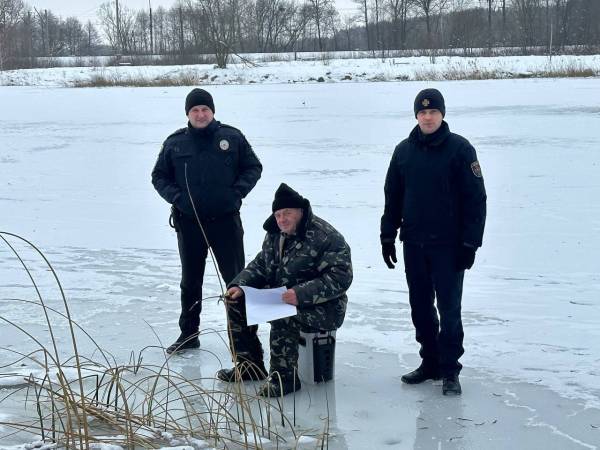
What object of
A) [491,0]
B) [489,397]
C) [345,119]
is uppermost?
[491,0]

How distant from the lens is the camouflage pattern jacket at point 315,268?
4.29 meters

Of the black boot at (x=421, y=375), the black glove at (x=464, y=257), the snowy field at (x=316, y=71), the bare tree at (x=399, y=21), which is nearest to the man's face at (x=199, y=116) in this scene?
the black glove at (x=464, y=257)

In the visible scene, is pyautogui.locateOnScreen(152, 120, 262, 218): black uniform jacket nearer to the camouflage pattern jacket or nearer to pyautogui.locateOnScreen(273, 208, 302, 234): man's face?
the camouflage pattern jacket

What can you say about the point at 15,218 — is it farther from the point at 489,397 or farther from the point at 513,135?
the point at 513,135

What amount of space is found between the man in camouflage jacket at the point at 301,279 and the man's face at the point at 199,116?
A: 84 centimetres

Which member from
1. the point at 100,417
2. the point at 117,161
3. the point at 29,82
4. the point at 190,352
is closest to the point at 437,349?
the point at 190,352

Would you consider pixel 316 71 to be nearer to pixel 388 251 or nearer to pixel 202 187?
pixel 202 187

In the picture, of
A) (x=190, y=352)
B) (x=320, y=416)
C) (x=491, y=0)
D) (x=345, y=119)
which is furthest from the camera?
(x=491, y=0)

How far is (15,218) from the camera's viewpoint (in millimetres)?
9734

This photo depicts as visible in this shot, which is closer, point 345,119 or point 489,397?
point 489,397

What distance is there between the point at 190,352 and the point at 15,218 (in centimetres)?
539

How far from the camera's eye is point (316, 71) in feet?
110

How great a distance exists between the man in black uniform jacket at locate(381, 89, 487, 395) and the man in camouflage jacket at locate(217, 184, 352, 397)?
357mm

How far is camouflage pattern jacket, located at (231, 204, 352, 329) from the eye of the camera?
169 inches
